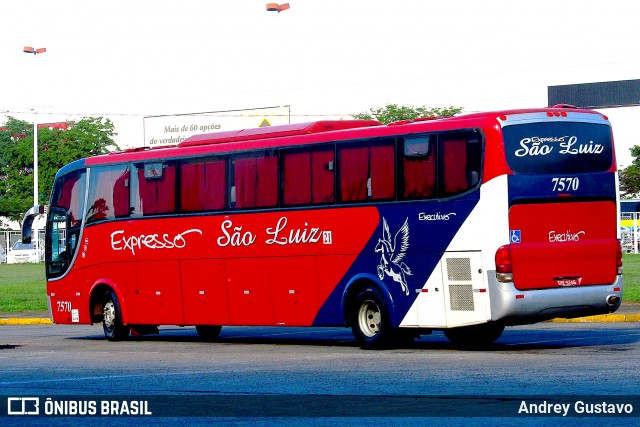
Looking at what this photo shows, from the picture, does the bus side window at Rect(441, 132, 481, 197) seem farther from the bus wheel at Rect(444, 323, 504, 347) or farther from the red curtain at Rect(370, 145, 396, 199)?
the bus wheel at Rect(444, 323, 504, 347)

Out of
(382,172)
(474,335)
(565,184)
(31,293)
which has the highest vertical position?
(382,172)

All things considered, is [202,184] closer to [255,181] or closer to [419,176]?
[255,181]

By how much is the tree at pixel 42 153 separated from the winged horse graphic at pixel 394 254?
78.7m

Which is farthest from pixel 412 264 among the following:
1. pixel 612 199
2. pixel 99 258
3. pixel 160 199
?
pixel 99 258

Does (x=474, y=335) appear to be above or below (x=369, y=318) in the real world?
below

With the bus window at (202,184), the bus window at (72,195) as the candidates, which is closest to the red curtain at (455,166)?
the bus window at (202,184)

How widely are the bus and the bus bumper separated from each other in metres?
0.02

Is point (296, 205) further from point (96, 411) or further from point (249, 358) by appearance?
point (96, 411)

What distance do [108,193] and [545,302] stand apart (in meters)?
9.97

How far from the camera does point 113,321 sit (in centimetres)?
2511

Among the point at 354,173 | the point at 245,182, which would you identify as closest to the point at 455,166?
the point at 354,173

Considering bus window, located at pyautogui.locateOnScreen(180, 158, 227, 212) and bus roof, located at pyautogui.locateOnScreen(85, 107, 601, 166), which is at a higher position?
bus roof, located at pyautogui.locateOnScreen(85, 107, 601, 166)

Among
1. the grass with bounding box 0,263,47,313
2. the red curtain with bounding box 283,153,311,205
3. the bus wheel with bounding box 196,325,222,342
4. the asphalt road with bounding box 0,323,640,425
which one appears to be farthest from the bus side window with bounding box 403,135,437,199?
the grass with bounding box 0,263,47,313

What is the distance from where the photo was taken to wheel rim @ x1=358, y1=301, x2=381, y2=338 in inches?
797
